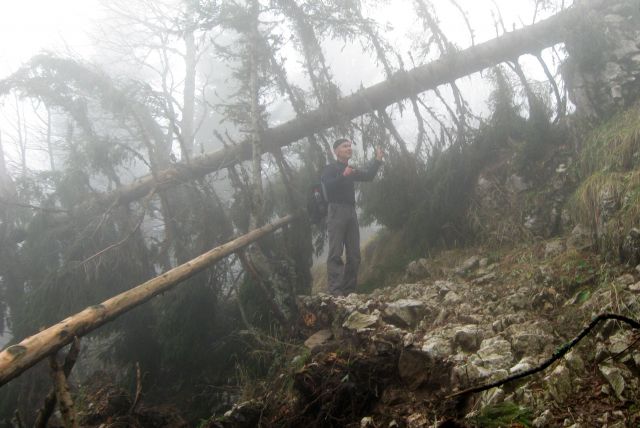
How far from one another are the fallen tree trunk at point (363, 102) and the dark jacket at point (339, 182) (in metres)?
2.09

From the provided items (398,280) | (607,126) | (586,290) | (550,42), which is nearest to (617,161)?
(607,126)

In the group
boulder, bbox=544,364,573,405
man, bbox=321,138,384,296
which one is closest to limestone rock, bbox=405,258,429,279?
man, bbox=321,138,384,296

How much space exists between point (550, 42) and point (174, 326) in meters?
8.35

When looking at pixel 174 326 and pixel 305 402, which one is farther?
pixel 174 326

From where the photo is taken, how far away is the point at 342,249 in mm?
6234

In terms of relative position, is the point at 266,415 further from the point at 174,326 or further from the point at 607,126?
the point at 607,126

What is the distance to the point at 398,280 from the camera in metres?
6.29

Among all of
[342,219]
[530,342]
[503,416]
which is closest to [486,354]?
[530,342]

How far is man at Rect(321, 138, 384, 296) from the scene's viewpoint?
6094 millimetres

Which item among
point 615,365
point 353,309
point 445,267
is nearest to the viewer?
point 615,365

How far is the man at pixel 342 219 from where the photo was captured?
609 centimetres

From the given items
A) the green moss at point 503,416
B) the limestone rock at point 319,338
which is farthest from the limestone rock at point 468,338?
the limestone rock at point 319,338

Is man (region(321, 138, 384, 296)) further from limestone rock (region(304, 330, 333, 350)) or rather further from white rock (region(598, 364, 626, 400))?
white rock (region(598, 364, 626, 400))

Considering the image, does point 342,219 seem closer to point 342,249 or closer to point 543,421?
point 342,249
